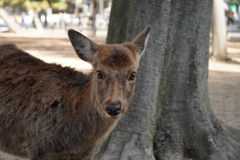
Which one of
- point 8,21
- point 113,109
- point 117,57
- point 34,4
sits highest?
point 117,57

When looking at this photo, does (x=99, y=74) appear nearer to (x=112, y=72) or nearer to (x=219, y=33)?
(x=112, y=72)

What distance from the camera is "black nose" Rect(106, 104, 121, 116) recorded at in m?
4.62

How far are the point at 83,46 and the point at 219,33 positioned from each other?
17.2 metres

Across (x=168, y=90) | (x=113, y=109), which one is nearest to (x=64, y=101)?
(x=113, y=109)

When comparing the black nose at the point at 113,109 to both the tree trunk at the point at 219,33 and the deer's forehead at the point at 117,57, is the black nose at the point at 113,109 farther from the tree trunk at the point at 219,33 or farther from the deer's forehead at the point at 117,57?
the tree trunk at the point at 219,33

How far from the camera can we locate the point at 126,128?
21.7 ft

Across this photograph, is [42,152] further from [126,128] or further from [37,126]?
[126,128]

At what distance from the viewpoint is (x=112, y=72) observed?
494 cm

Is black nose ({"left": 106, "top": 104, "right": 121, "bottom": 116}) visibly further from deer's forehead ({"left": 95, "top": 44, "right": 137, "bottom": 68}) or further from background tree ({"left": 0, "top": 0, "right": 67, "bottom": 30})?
background tree ({"left": 0, "top": 0, "right": 67, "bottom": 30})

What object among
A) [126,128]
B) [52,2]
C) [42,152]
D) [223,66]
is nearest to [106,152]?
[126,128]

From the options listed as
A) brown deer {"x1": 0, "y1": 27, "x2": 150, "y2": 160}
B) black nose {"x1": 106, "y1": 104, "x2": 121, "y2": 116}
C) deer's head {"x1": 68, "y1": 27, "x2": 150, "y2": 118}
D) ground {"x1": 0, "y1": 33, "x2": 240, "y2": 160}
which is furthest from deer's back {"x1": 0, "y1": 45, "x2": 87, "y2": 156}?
ground {"x1": 0, "y1": 33, "x2": 240, "y2": 160}

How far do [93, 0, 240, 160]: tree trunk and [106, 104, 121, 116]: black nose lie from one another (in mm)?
1895

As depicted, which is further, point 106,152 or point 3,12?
point 3,12

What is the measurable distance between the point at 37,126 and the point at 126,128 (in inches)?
69.9
